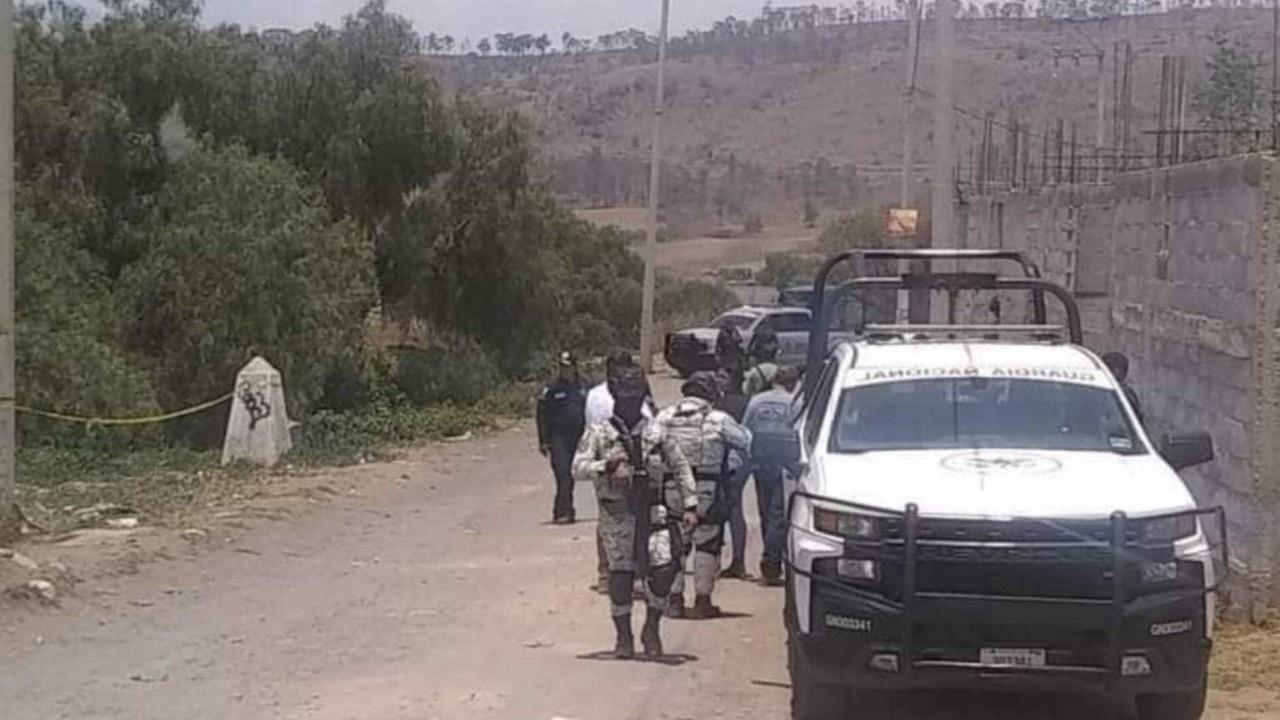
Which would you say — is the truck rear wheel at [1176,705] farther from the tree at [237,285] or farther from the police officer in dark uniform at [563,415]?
the tree at [237,285]

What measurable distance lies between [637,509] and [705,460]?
1.07 metres

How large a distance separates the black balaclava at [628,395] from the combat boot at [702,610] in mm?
1667

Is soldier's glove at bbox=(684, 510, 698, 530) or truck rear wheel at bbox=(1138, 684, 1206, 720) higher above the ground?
soldier's glove at bbox=(684, 510, 698, 530)

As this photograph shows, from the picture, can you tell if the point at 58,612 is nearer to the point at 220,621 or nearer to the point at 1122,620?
the point at 220,621

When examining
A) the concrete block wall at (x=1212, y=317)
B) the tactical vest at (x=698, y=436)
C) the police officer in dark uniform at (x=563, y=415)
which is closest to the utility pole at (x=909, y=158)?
the police officer in dark uniform at (x=563, y=415)

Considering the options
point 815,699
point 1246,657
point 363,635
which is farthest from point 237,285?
point 815,699

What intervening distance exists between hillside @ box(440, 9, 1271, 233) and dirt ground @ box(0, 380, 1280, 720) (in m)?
69.2

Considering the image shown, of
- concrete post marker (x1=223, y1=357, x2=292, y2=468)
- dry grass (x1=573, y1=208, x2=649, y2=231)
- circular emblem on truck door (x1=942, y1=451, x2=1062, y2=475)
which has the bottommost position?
concrete post marker (x1=223, y1=357, x2=292, y2=468)

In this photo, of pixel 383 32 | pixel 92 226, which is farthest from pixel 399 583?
pixel 383 32

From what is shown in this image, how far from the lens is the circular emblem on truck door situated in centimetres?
981

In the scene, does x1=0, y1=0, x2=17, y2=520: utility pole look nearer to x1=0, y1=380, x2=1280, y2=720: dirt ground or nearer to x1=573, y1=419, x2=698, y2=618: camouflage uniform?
x1=0, y1=380, x2=1280, y2=720: dirt ground

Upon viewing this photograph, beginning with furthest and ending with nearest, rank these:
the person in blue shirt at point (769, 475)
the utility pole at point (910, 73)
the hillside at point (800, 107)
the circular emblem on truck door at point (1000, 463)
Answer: the hillside at point (800, 107) < the utility pole at point (910, 73) < the person in blue shirt at point (769, 475) < the circular emblem on truck door at point (1000, 463)

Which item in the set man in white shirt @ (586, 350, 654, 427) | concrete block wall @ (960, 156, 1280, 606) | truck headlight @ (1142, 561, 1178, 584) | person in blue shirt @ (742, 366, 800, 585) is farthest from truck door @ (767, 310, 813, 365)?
truck headlight @ (1142, 561, 1178, 584)

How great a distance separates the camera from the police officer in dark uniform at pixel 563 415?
18094 mm
